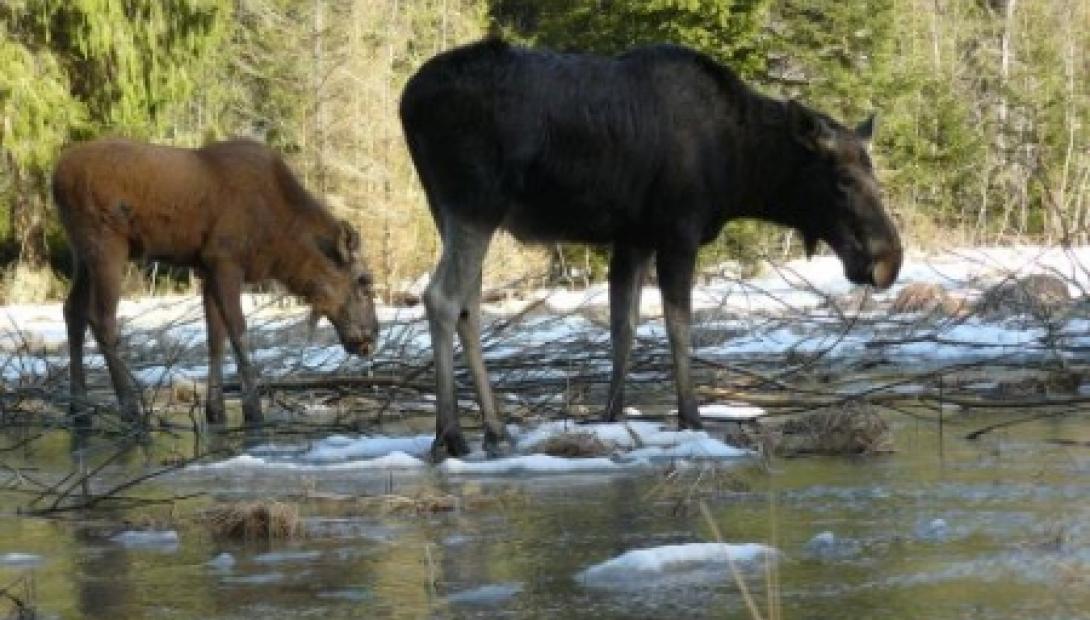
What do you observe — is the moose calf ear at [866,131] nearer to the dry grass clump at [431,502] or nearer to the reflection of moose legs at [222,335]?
the dry grass clump at [431,502]

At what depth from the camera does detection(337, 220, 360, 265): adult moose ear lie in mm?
12703

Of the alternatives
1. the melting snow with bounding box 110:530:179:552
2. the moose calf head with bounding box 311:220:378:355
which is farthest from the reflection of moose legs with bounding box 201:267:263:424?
the melting snow with bounding box 110:530:179:552

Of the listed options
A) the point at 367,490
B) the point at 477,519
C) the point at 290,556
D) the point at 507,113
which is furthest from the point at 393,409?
the point at 290,556

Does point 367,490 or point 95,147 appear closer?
point 367,490

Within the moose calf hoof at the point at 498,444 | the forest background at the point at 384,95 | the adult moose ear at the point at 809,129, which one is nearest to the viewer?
the moose calf hoof at the point at 498,444

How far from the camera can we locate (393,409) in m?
10.4

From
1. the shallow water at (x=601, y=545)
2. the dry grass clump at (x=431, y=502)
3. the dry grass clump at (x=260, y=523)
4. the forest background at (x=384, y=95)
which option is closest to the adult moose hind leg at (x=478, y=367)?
the shallow water at (x=601, y=545)

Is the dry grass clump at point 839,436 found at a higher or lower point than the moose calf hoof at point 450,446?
higher

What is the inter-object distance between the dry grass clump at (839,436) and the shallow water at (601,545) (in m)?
0.13

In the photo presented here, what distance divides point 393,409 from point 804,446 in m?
3.13

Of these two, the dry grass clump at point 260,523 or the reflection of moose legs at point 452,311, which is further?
the reflection of moose legs at point 452,311

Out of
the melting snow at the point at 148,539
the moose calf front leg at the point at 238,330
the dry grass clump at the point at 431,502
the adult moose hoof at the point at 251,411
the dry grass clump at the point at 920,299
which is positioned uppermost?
the melting snow at the point at 148,539

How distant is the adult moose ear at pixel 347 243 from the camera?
41.7 ft

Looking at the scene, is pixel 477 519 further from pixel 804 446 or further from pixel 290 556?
pixel 804 446
